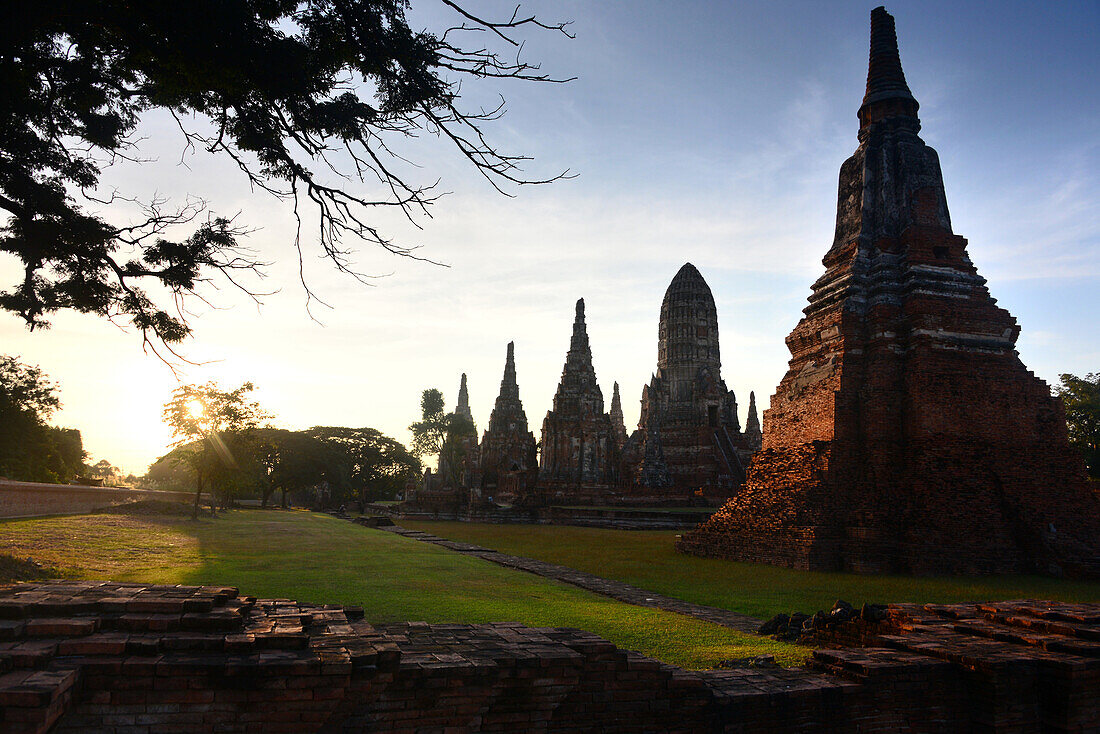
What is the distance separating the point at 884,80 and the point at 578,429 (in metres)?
27.8

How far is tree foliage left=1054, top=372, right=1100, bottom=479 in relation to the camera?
2644 cm

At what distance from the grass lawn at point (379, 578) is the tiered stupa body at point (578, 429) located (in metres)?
25.0

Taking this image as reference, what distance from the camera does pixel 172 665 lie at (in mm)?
3211

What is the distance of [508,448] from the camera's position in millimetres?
45531

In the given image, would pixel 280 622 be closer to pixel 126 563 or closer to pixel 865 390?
pixel 126 563

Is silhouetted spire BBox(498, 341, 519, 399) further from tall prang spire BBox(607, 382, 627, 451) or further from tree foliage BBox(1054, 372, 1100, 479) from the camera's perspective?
tree foliage BBox(1054, 372, 1100, 479)

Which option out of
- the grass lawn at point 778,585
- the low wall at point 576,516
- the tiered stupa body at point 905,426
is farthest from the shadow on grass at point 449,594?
the low wall at point 576,516

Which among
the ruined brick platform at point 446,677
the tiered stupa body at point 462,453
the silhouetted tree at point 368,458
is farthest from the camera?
the silhouetted tree at point 368,458

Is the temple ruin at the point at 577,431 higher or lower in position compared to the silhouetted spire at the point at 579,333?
lower

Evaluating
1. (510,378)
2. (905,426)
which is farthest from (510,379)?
(905,426)

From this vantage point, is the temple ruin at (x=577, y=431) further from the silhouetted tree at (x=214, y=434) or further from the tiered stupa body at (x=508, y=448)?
the silhouetted tree at (x=214, y=434)

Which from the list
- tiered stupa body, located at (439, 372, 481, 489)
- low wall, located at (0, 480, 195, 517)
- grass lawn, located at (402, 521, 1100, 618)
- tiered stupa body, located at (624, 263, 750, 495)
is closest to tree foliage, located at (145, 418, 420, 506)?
tiered stupa body, located at (439, 372, 481, 489)

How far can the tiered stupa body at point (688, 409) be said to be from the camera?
129 feet

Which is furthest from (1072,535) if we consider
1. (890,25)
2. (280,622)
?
(280,622)
